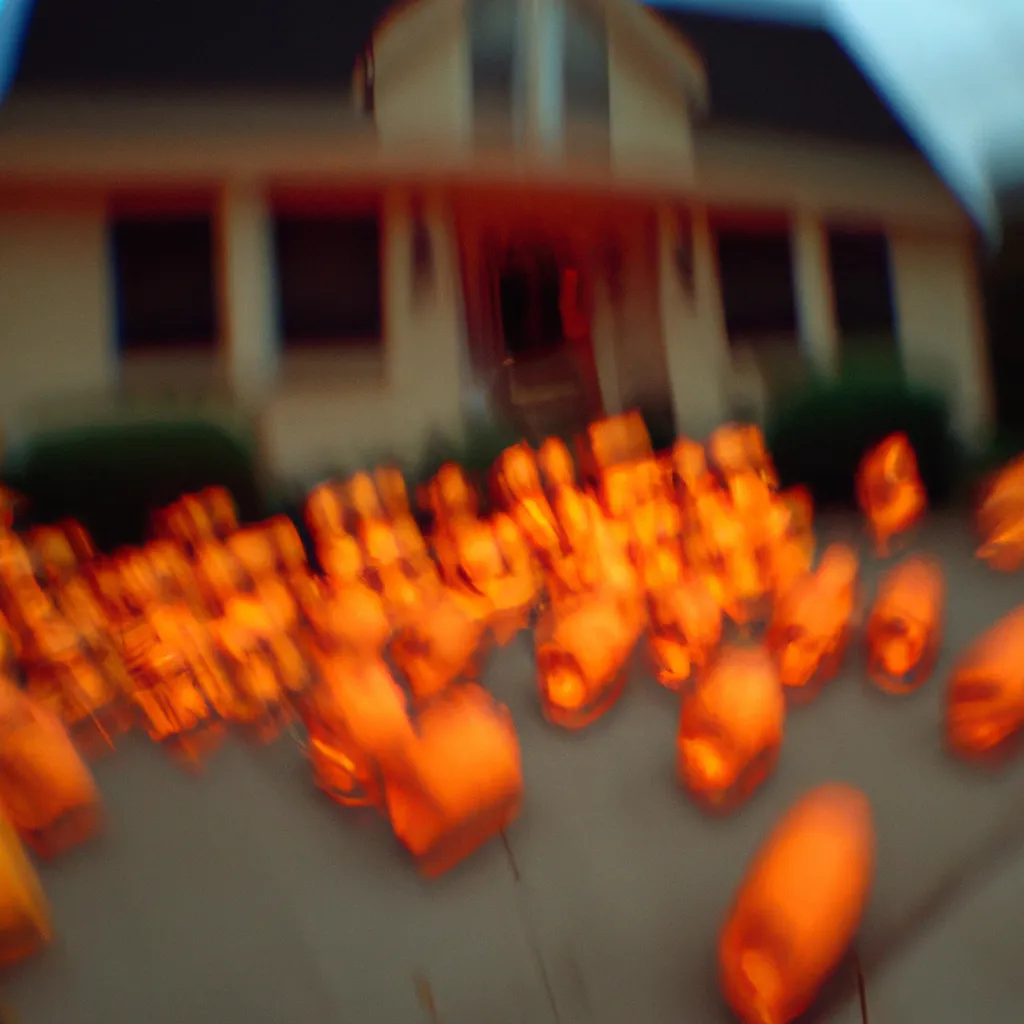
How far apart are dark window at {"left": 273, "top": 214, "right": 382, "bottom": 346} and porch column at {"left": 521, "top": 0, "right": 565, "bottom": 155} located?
56 centimetres

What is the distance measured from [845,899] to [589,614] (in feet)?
3.47

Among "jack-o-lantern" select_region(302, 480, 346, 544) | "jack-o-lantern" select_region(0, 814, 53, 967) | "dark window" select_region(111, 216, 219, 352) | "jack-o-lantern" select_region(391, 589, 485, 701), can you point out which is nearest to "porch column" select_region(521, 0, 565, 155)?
"dark window" select_region(111, 216, 219, 352)

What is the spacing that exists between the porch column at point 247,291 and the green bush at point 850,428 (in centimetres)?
142

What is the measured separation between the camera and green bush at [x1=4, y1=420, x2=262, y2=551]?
207cm

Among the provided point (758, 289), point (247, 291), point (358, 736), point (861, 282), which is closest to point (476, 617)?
point (358, 736)

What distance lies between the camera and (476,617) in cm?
229

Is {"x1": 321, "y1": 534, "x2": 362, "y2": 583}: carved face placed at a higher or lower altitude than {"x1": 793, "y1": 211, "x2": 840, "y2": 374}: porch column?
lower

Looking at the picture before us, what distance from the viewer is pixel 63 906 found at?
54.7 inches

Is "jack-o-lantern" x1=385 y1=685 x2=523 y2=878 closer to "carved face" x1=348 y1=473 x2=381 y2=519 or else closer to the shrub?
"carved face" x1=348 y1=473 x2=381 y2=519

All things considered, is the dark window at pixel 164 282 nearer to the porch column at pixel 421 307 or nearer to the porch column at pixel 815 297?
the porch column at pixel 421 307

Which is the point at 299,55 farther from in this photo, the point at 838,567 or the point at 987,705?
the point at 987,705

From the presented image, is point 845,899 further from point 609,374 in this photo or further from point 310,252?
point 310,252

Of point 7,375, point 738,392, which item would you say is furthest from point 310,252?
point 738,392

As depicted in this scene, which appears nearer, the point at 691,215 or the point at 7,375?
the point at 7,375
